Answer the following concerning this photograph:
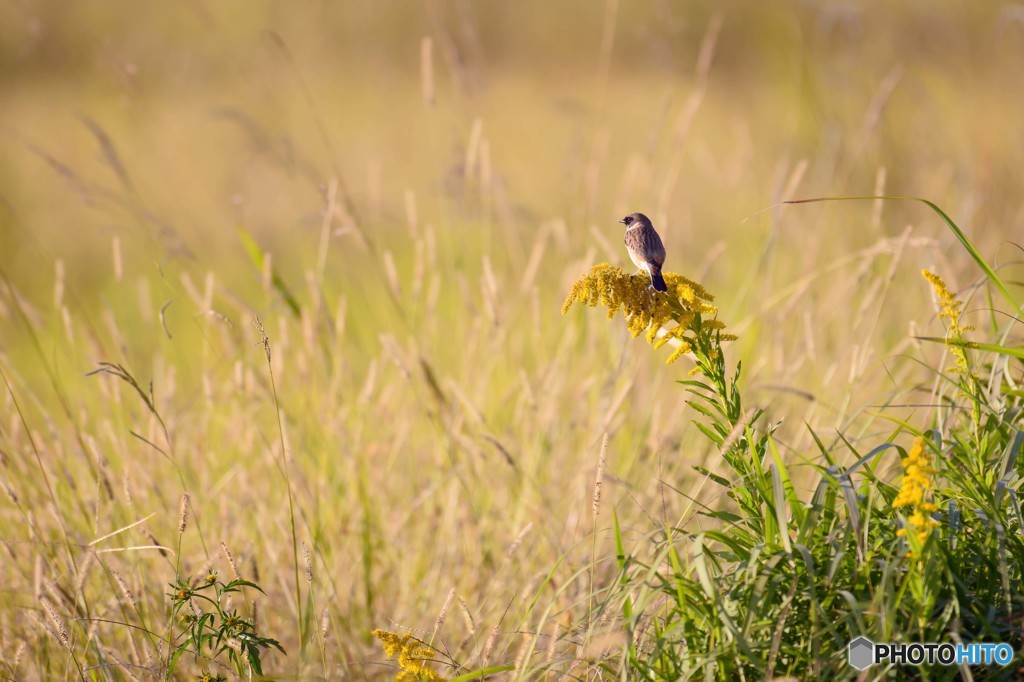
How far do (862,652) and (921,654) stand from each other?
11cm

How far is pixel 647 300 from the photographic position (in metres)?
1.71

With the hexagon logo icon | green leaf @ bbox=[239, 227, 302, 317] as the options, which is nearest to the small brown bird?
the hexagon logo icon

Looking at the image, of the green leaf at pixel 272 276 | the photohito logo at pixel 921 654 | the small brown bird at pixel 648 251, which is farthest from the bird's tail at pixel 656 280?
the green leaf at pixel 272 276

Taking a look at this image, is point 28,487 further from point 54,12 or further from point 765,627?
point 54,12

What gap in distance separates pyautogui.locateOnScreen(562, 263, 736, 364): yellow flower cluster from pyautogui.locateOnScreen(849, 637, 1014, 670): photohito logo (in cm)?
59

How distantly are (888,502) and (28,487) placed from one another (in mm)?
2260

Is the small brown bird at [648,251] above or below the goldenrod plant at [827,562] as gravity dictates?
above

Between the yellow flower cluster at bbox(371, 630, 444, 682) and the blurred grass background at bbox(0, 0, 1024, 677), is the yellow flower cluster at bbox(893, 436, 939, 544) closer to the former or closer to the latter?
the blurred grass background at bbox(0, 0, 1024, 677)

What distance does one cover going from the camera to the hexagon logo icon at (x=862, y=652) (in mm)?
1465

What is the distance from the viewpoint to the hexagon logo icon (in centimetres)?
146

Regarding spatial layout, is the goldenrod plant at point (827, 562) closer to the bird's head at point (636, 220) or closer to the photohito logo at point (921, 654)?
the photohito logo at point (921, 654)

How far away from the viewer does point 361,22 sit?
15.4 metres

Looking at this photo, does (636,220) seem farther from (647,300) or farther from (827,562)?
(827,562)

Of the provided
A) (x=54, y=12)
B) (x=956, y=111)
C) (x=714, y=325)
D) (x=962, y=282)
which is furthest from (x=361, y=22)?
(x=714, y=325)
